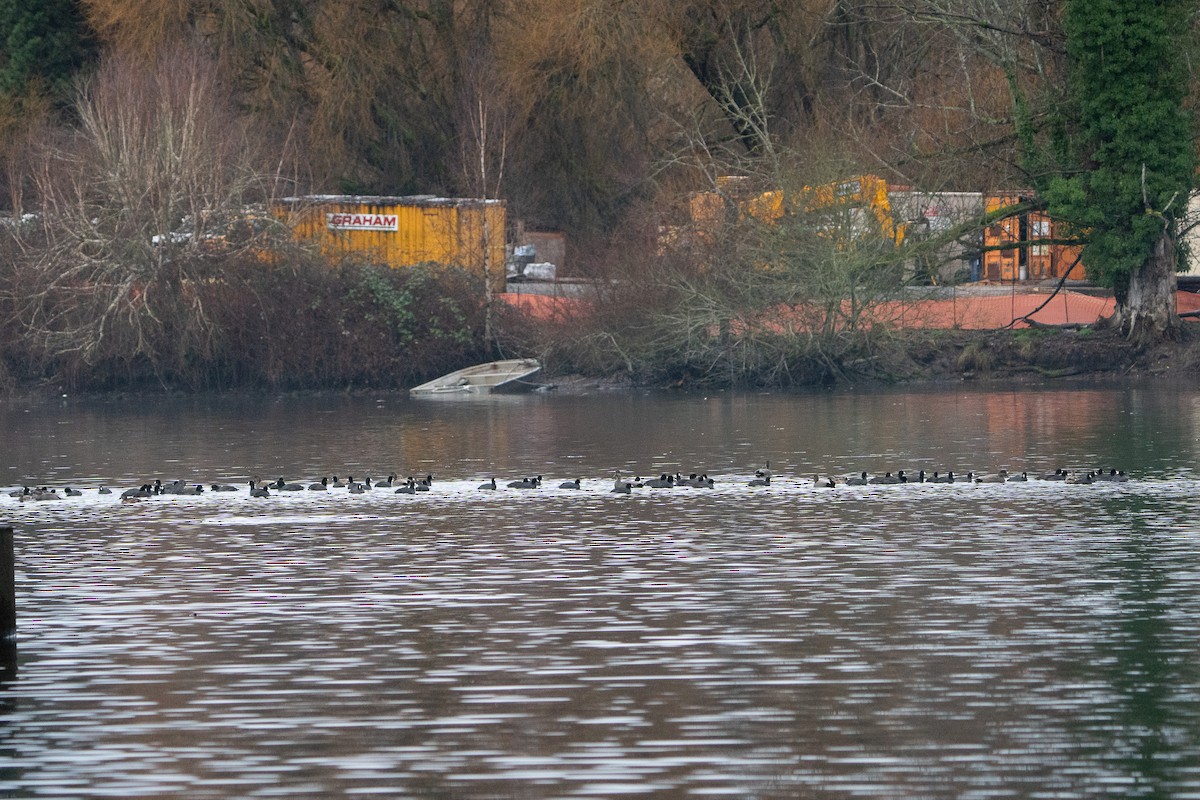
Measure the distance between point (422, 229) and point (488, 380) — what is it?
19.4ft

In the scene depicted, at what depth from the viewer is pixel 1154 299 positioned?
58.3 metres

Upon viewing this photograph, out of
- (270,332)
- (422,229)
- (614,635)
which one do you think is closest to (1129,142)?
(422,229)

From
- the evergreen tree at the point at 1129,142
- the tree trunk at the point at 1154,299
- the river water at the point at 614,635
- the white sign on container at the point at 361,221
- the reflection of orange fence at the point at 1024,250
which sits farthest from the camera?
the white sign on container at the point at 361,221

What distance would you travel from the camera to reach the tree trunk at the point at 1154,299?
190 feet

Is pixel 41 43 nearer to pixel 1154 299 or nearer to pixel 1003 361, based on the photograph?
pixel 1003 361

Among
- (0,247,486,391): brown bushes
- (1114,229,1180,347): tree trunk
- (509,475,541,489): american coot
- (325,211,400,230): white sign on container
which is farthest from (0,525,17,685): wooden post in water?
(325,211,400,230): white sign on container

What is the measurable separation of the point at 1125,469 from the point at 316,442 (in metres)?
16.8

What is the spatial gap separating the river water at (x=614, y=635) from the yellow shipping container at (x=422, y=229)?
2727 centimetres


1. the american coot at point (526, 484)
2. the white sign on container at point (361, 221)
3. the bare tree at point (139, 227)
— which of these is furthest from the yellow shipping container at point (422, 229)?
the american coot at point (526, 484)

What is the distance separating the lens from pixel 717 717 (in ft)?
47.6

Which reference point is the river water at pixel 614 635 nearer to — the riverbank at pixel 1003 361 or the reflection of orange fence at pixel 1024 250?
the riverbank at pixel 1003 361

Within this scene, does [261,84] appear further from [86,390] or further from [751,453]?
[751,453]

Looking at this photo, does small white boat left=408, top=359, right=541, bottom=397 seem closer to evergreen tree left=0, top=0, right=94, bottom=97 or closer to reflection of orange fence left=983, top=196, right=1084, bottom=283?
reflection of orange fence left=983, top=196, right=1084, bottom=283

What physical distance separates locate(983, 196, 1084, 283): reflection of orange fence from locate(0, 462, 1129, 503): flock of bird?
26117mm
